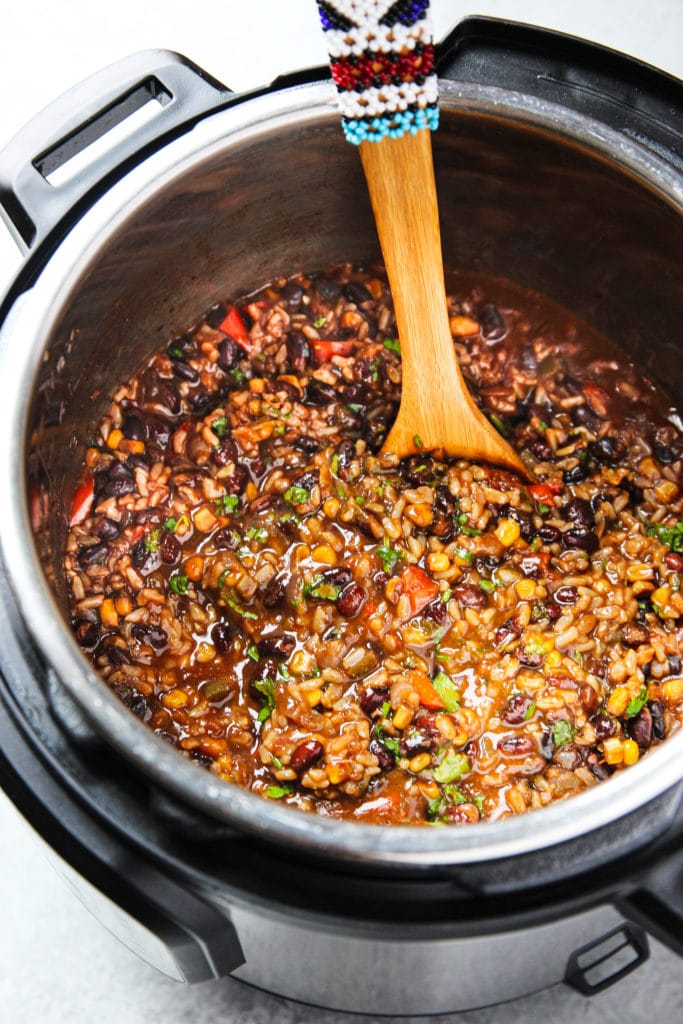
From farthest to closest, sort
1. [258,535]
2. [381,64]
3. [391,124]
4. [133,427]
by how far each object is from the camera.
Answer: [133,427], [258,535], [391,124], [381,64]

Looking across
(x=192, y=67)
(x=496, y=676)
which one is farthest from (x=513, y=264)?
(x=496, y=676)

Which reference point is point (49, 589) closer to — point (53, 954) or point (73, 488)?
point (73, 488)

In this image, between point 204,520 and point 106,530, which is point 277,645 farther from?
point 106,530

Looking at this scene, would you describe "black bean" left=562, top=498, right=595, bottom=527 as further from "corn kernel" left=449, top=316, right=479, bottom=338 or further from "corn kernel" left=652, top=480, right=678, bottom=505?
"corn kernel" left=449, top=316, right=479, bottom=338

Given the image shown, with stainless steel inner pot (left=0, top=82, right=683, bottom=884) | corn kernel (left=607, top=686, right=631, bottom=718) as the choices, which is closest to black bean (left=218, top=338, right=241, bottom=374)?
stainless steel inner pot (left=0, top=82, right=683, bottom=884)

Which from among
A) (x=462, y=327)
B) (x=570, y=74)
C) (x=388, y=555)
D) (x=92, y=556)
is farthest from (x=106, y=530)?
(x=570, y=74)

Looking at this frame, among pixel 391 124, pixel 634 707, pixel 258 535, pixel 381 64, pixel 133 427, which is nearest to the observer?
pixel 381 64
